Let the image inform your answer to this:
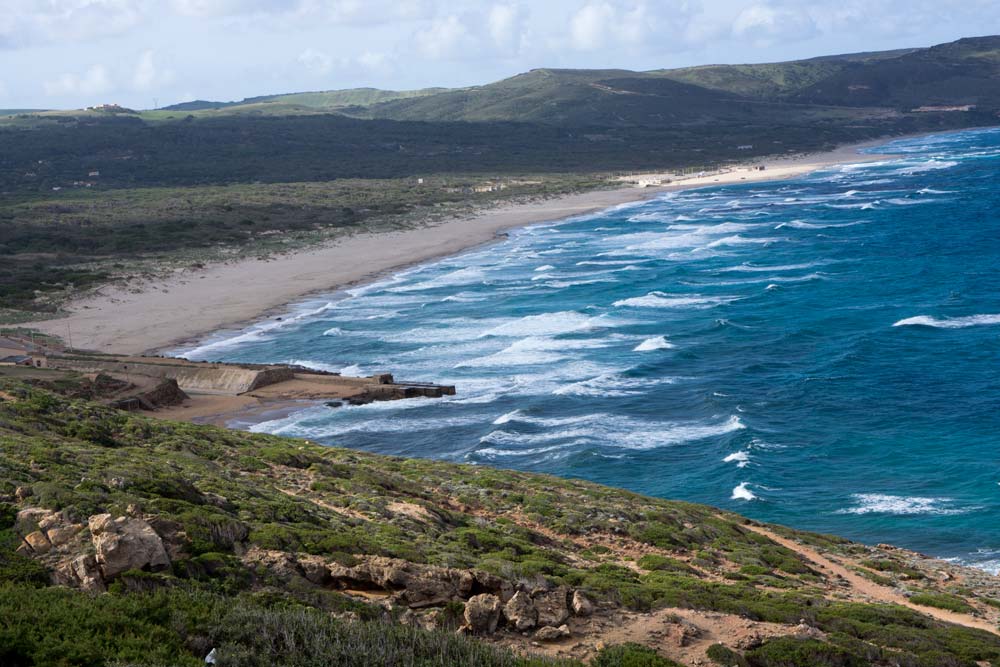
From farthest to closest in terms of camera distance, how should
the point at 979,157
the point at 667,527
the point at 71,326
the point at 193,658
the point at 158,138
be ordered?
the point at 158,138
the point at 979,157
the point at 71,326
the point at 667,527
the point at 193,658

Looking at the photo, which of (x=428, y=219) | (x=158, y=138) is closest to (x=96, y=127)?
(x=158, y=138)

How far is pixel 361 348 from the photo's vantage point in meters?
51.8

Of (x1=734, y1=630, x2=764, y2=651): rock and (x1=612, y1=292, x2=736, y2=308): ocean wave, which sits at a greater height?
(x1=734, y1=630, x2=764, y2=651): rock

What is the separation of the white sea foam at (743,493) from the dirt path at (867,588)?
4.21 meters

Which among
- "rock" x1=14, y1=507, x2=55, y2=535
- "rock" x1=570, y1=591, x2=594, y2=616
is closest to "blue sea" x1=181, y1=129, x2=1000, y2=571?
"rock" x1=570, y1=591, x2=594, y2=616

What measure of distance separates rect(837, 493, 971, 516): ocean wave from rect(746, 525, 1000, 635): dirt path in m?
4.64

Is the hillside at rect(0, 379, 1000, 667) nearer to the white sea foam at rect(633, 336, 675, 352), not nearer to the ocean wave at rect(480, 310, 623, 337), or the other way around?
the white sea foam at rect(633, 336, 675, 352)

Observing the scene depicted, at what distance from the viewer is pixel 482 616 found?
1469cm

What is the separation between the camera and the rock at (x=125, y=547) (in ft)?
47.2

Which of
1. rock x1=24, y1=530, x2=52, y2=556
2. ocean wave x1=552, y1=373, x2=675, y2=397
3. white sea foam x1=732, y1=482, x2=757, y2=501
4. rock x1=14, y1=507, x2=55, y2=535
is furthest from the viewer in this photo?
ocean wave x1=552, y1=373, x2=675, y2=397

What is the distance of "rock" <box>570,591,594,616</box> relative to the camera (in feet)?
50.9

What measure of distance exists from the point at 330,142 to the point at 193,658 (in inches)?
7297

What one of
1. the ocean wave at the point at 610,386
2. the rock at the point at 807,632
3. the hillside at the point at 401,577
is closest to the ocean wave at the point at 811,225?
the ocean wave at the point at 610,386

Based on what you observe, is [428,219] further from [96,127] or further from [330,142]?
[96,127]
